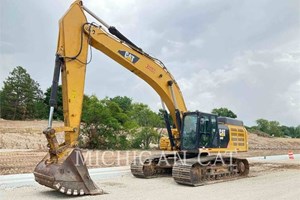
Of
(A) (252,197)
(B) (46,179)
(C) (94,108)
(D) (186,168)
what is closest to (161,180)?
(D) (186,168)

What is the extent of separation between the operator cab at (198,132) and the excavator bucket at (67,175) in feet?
12.0

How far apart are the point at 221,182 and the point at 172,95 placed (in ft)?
9.84

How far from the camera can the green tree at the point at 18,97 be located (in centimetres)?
4834

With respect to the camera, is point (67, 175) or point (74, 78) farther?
point (74, 78)

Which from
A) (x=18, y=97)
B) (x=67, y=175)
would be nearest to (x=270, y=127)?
(x=18, y=97)

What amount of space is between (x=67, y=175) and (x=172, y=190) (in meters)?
2.77

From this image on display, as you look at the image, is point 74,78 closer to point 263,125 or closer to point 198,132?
point 198,132

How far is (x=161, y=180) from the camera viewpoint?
10.4m

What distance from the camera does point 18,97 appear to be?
49406mm

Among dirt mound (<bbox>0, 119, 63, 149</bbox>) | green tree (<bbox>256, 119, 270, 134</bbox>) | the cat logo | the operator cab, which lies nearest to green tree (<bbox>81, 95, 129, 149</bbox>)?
dirt mound (<bbox>0, 119, 63, 149</bbox>)

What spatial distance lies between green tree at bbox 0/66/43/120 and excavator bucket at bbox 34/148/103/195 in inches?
1750

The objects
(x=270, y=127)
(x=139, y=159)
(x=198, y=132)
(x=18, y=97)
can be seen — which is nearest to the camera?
(x=198, y=132)

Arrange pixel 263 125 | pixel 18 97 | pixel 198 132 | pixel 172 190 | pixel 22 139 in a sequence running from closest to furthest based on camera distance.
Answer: pixel 172 190 < pixel 198 132 < pixel 22 139 < pixel 18 97 < pixel 263 125

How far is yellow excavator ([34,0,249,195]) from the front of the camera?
739 centimetres
